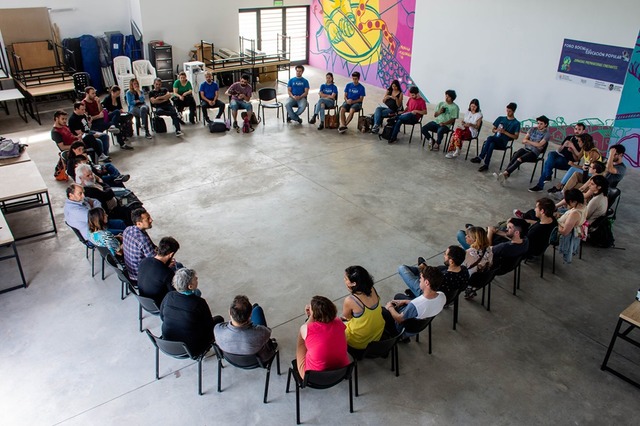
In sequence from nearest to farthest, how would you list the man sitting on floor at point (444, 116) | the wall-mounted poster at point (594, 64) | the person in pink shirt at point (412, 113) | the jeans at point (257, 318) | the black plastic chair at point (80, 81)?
the jeans at point (257, 318), the wall-mounted poster at point (594, 64), the man sitting on floor at point (444, 116), the person in pink shirt at point (412, 113), the black plastic chair at point (80, 81)

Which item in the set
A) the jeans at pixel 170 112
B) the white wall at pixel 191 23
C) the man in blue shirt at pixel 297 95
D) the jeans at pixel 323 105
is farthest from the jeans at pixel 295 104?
the white wall at pixel 191 23

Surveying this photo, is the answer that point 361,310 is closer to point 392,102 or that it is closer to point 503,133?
point 503,133

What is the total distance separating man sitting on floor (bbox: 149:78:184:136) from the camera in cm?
980

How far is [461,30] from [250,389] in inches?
362

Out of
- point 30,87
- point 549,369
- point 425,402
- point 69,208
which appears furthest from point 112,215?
point 30,87

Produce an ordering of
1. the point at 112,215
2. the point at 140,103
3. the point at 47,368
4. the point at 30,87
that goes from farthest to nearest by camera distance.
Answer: the point at 30,87
the point at 140,103
the point at 112,215
the point at 47,368

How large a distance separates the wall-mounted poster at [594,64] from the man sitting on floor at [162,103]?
7.17 meters

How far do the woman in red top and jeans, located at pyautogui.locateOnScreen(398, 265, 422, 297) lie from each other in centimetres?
123

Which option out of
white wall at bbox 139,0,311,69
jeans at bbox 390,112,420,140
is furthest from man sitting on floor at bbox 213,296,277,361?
white wall at bbox 139,0,311,69

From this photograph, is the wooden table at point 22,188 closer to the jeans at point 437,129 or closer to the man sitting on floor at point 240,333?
the man sitting on floor at point 240,333

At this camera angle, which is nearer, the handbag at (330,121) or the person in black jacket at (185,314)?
the person in black jacket at (185,314)

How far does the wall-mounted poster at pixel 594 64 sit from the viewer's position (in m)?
8.48

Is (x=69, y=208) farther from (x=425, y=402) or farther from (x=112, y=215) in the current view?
(x=425, y=402)

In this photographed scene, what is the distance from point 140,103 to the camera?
32.1 feet
